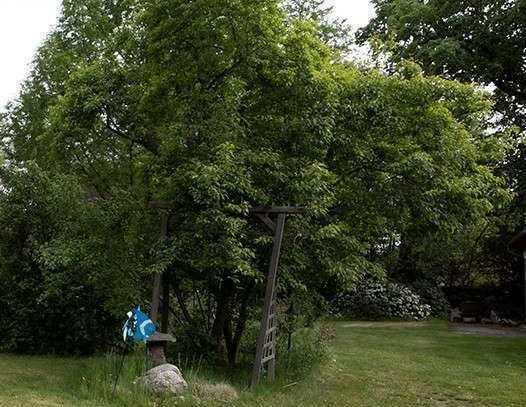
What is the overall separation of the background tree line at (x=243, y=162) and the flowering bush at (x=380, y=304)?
464 inches

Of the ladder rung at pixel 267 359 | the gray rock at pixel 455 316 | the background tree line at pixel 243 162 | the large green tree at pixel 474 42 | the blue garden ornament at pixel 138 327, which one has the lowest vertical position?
the ladder rung at pixel 267 359

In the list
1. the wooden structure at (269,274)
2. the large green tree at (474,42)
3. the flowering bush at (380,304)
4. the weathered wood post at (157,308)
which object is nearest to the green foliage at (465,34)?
the large green tree at (474,42)

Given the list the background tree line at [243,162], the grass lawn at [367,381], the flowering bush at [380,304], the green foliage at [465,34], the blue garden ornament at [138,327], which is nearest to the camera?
the blue garden ornament at [138,327]

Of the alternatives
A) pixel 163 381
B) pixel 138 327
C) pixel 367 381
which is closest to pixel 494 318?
pixel 367 381

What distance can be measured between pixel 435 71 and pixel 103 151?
11458mm

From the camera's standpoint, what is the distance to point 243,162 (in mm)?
8125

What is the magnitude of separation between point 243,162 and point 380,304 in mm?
15031

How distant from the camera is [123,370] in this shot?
25.9 ft

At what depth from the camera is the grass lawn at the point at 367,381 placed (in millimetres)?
7312

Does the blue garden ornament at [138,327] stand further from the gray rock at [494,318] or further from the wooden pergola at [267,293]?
the gray rock at [494,318]

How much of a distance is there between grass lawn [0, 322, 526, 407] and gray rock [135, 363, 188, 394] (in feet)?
0.57

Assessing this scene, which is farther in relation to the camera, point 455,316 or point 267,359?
point 455,316

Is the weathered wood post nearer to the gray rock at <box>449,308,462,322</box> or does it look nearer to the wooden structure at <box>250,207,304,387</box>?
the wooden structure at <box>250,207,304,387</box>

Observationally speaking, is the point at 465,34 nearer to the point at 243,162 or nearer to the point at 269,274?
the point at 243,162
